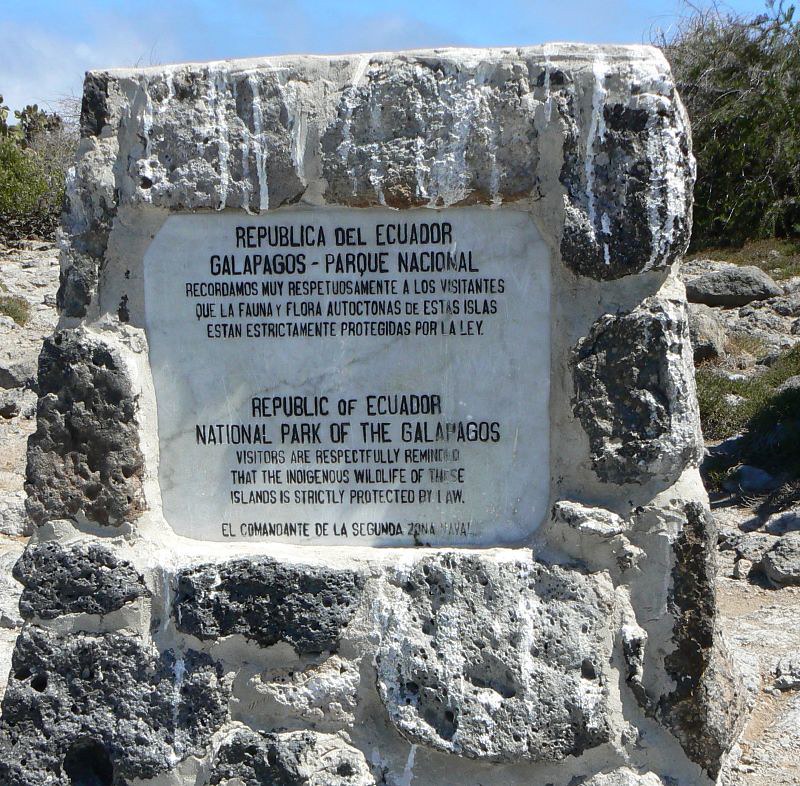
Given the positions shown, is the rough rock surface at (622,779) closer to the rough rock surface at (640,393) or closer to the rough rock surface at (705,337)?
the rough rock surface at (640,393)

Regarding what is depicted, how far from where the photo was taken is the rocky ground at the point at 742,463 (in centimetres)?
346

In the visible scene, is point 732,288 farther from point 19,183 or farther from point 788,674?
point 19,183

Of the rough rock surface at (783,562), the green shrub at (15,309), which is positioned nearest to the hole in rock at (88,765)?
the rough rock surface at (783,562)

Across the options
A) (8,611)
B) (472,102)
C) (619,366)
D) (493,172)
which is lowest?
(8,611)

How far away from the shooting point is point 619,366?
2.45 meters

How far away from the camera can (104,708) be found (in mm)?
2578

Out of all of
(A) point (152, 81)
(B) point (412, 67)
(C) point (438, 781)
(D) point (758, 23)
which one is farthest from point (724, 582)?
(D) point (758, 23)

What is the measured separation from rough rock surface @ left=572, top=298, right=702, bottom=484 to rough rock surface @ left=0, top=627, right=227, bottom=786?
117 cm

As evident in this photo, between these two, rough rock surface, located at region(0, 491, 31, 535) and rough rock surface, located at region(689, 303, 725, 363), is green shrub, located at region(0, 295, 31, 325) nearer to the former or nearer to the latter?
A: rough rock surface, located at region(0, 491, 31, 535)

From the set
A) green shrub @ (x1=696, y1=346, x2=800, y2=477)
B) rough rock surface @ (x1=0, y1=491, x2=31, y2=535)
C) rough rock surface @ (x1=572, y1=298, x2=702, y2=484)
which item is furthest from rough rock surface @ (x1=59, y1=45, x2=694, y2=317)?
green shrub @ (x1=696, y1=346, x2=800, y2=477)

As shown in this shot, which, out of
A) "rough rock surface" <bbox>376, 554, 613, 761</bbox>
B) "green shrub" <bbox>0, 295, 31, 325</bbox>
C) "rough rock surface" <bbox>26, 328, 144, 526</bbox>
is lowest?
"rough rock surface" <bbox>376, 554, 613, 761</bbox>

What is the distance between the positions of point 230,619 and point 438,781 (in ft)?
2.22

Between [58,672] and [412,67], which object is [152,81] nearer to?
[412,67]

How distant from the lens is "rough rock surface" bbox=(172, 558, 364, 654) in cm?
254
